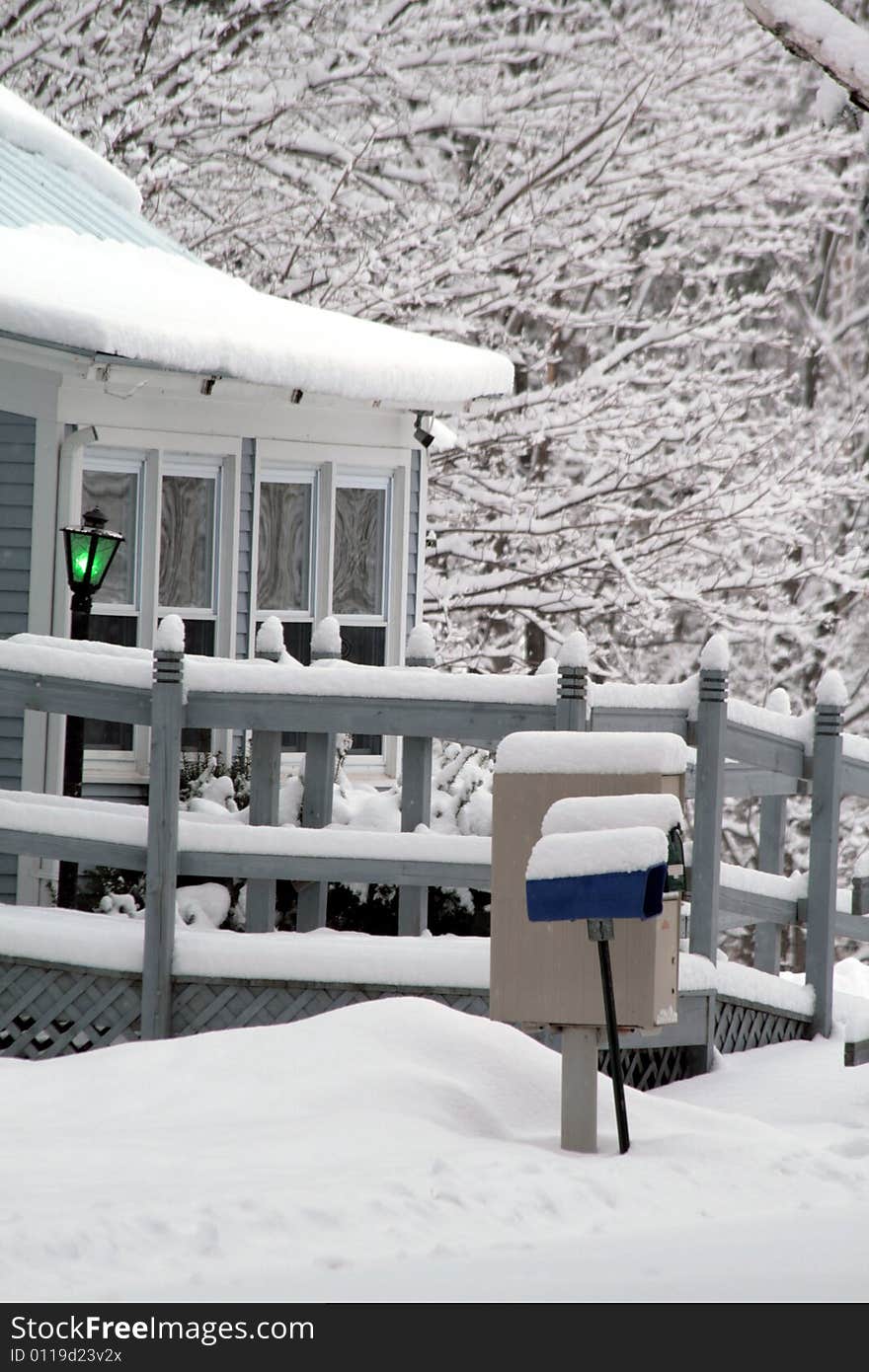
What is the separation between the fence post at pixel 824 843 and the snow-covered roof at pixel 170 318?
11.8 feet

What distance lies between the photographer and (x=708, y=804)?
764 cm

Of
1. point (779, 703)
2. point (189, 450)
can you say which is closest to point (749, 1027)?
point (779, 703)

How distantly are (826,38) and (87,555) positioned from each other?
4554 millimetres

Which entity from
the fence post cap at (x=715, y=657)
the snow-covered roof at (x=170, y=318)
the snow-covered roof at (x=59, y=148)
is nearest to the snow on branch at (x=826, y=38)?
the fence post cap at (x=715, y=657)

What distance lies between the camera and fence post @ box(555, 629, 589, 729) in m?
7.01

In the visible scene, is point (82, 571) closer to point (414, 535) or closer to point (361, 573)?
point (361, 573)

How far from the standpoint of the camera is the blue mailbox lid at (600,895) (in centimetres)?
533

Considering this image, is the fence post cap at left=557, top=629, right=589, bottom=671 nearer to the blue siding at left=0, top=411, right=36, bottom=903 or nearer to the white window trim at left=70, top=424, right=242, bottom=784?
the white window trim at left=70, top=424, right=242, bottom=784

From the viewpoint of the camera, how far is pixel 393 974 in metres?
7.06

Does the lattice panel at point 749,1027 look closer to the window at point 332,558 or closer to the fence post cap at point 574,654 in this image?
the fence post cap at point 574,654

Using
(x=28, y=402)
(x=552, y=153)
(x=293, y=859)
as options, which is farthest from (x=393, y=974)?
(x=552, y=153)
